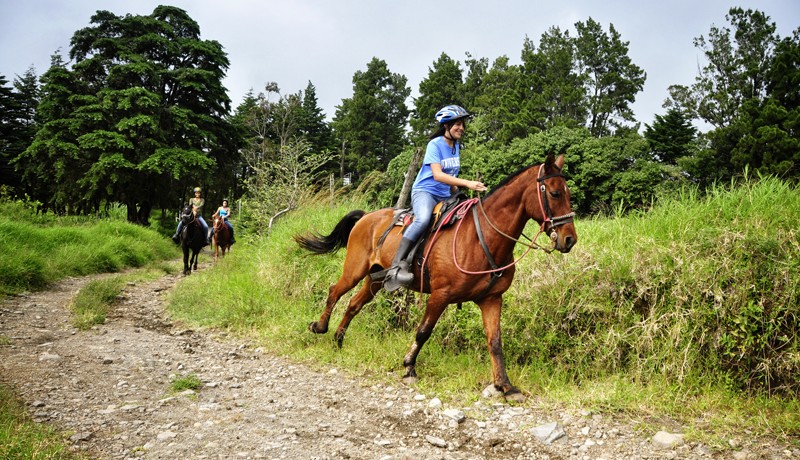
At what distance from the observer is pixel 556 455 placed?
3111 mm

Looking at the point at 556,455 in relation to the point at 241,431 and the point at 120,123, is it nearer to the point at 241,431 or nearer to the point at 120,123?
the point at 241,431

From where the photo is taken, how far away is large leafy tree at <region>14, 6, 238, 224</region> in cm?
2369

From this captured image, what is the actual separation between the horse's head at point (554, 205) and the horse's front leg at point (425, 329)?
1249mm

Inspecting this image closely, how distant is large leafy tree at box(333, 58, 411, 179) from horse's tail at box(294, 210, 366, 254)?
36853mm

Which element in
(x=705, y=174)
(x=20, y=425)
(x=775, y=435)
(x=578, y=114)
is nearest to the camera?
(x=20, y=425)

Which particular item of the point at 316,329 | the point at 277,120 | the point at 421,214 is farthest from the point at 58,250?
the point at 277,120

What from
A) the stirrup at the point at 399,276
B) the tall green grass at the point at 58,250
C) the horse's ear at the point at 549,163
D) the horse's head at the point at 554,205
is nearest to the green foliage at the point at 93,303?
the tall green grass at the point at 58,250

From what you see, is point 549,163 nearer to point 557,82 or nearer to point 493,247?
point 493,247

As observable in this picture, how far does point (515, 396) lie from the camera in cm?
395

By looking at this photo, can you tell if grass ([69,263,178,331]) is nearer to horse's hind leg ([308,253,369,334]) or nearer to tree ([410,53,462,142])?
horse's hind leg ([308,253,369,334])

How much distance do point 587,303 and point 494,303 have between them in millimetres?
1058

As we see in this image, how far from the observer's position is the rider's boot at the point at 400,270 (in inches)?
183

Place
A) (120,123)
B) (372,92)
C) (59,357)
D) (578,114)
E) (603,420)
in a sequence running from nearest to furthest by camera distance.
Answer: (603,420), (59,357), (120,123), (578,114), (372,92)

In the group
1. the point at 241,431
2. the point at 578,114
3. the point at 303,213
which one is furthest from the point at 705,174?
the point at 241,431
